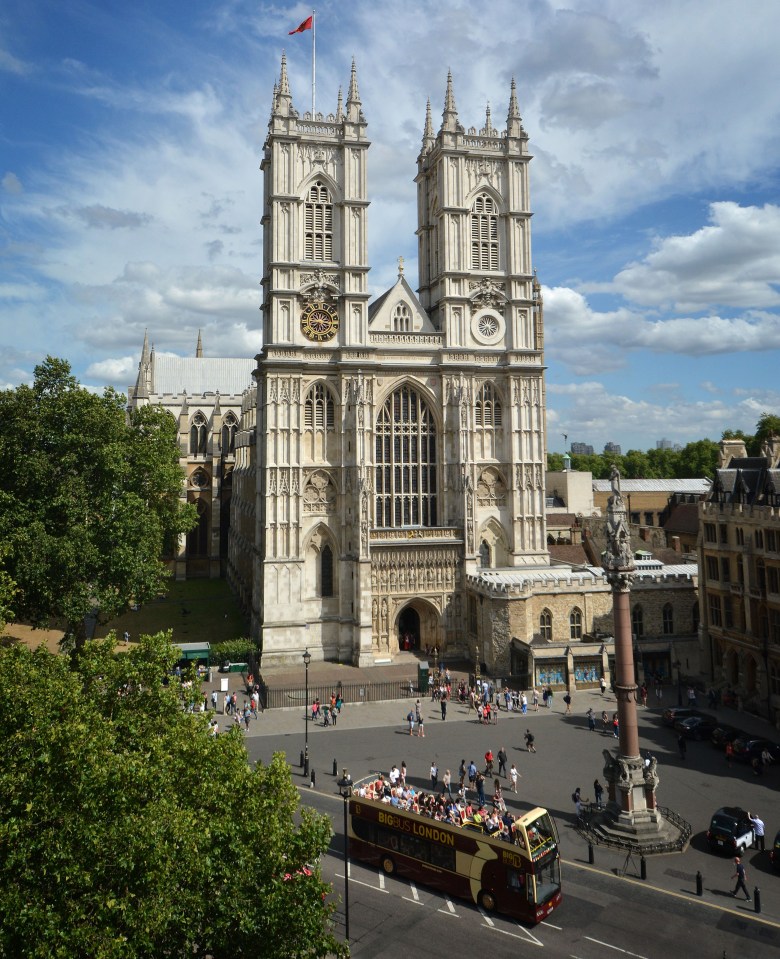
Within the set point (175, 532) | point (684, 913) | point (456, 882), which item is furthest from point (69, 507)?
point (684, 913)

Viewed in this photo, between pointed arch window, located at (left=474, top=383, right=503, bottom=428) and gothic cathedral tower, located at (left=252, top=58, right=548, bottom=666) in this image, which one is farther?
pointed arch window, located at (left=474, top=383, right=503, bottom=428)

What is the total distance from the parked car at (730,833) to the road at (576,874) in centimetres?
36

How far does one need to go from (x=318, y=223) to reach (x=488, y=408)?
17.0 m

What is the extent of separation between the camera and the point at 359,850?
22.8 m

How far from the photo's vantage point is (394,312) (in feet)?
166

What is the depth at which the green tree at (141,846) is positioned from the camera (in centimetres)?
1160

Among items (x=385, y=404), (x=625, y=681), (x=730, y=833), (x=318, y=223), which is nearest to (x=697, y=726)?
(x=625, y=681)

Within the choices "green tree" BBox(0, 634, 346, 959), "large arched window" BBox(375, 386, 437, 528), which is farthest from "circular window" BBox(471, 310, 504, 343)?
"green tree" BBox(0, 634, 346, 959)

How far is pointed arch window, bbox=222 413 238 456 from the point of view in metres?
85.4

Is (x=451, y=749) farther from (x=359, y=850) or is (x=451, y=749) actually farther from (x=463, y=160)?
(x=463, y=160)

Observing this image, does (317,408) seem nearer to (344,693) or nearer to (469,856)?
(344,693)

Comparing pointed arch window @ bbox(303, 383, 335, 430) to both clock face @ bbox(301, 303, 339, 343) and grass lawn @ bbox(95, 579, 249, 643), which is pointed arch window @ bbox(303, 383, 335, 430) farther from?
grass lawn @ bbox(95, 579, 249, 643)

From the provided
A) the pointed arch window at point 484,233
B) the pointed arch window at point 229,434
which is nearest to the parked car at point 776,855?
the pointed arch window at point 484,233

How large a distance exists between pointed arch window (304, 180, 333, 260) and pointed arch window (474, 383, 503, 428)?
13.8 m
